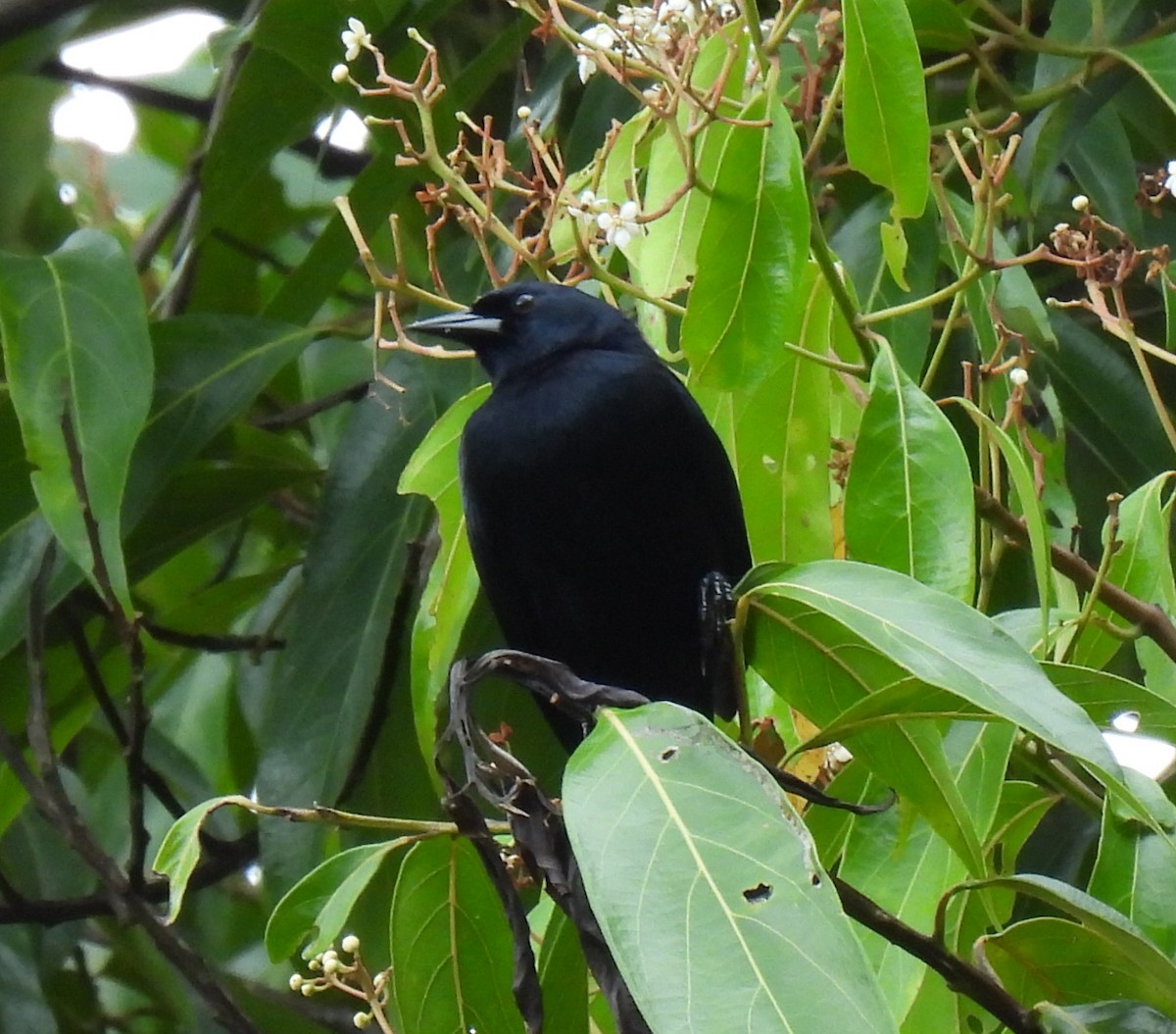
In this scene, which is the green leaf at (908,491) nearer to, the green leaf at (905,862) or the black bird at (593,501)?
the green leaf at (905,862)

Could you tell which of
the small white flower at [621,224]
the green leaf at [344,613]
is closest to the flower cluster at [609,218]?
the small white flower at [621,224]

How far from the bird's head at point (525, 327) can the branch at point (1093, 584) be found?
0.86m

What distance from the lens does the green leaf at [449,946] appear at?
1472mm

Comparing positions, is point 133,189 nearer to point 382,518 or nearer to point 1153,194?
point 382,518

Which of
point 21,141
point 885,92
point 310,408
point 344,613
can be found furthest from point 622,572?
point 21,141

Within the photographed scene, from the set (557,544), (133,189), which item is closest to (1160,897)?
(557,544)

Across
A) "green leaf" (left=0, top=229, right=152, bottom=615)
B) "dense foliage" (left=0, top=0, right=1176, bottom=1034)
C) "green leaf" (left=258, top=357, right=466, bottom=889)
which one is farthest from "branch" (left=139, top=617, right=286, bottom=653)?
"green leaf" (left=0, top=229, right=152, bottom=615)

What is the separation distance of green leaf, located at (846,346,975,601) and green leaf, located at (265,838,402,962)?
46 centimetres

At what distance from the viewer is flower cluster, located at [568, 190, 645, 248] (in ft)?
4.94

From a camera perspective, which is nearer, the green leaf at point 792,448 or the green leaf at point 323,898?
the green leaf at point 323,898

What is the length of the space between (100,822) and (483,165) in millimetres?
1909

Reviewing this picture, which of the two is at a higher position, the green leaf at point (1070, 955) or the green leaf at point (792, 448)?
the green leaf at point (792, 448)

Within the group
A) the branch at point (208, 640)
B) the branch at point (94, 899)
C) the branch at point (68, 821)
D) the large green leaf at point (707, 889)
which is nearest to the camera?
the large green leaf at point (707, 889)

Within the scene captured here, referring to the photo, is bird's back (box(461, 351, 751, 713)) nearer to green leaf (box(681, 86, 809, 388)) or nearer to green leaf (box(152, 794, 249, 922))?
green leaf (box(681, 86, 809, 388))
